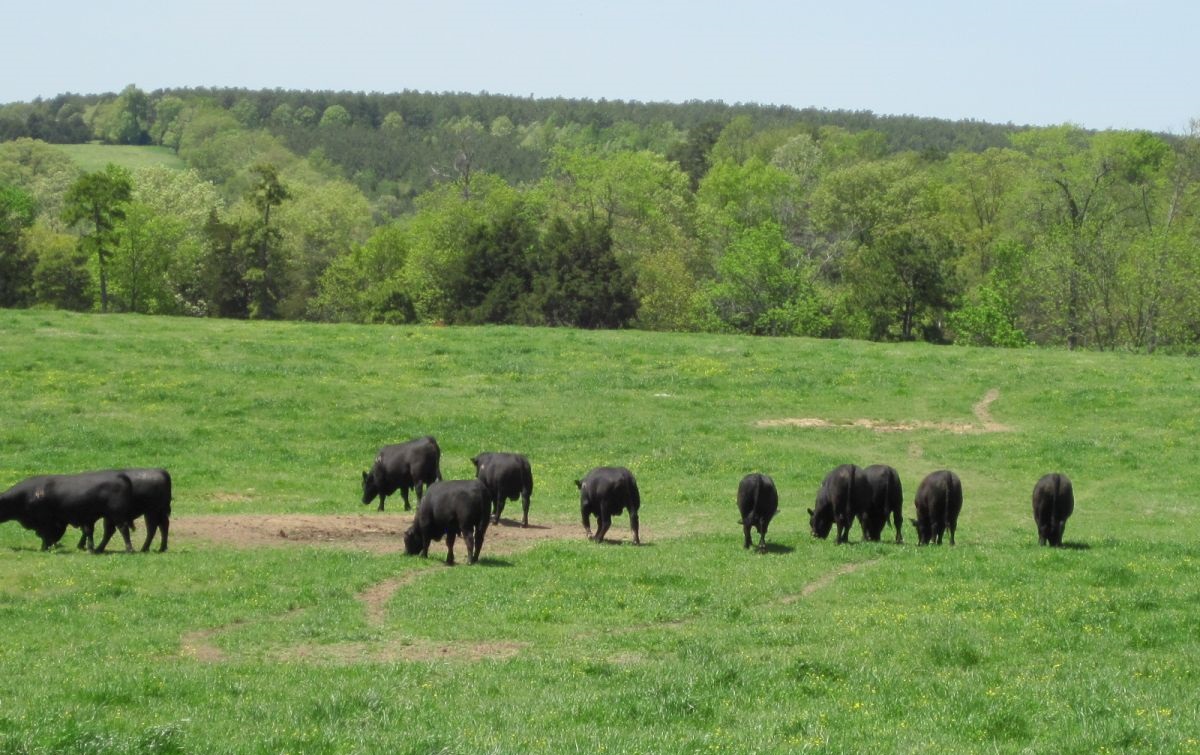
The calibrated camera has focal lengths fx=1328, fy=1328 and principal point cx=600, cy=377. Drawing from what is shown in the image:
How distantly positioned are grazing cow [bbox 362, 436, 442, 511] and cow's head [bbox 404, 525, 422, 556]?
23.1 ft

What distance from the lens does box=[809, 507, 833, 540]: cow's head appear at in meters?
27.3

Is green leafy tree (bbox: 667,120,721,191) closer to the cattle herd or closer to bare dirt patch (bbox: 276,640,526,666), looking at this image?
the cattle herd

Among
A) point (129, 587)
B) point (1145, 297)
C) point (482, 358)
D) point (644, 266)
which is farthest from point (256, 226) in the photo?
point (129, 587)

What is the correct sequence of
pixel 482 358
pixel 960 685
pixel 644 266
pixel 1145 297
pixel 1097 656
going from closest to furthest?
pixel 960 685 → pixel 1097 656 → pixel 482 358 → pixel 1145 297 → pixel 644 266

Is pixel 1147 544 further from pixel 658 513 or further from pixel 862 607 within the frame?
pixel 658 513

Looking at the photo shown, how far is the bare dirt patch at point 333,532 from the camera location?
85.4 feet

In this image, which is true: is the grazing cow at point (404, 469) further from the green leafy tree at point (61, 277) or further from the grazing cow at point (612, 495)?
the green leafy tree at point (61, 277)

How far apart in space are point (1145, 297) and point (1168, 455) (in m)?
38.1

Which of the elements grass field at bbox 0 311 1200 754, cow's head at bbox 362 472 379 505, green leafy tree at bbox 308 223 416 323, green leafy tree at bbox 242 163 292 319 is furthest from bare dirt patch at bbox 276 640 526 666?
green leafy tree at bbox 308 223 416 323

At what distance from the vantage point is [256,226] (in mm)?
93562

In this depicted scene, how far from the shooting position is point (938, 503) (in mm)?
26469

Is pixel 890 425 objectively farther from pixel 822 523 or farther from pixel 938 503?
pixel 938 503

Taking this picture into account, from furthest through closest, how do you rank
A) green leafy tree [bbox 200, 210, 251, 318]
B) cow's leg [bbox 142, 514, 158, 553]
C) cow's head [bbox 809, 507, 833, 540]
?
1. green leafy tree [bbox 200, 210, 251, 318]
2. cow's head [bbox 809, 507, 833, 540]
3. cow's leg [bbox 142, 514, 158, 553]

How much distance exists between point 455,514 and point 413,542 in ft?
4.60
